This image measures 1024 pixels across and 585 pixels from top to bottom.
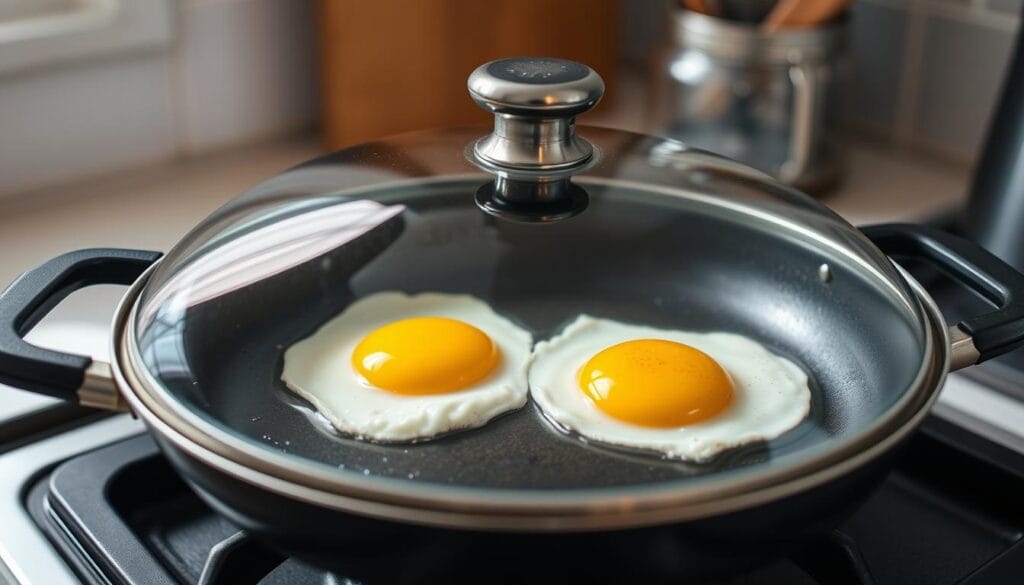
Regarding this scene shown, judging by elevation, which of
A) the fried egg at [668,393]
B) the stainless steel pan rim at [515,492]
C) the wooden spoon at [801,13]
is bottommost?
the fried egg at [668,393]

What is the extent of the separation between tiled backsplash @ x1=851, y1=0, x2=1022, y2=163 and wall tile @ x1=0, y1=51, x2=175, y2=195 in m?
0.79

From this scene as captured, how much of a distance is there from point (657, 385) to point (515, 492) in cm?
21

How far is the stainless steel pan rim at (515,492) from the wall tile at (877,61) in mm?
881

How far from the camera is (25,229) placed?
47.1 inches

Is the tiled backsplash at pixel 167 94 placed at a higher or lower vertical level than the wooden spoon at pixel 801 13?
lower

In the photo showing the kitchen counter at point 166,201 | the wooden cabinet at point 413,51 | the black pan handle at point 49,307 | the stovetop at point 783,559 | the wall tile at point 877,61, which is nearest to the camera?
the black pan handle at point 49,307

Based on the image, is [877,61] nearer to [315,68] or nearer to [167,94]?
[315,68]

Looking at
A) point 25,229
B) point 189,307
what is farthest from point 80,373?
point 25,229

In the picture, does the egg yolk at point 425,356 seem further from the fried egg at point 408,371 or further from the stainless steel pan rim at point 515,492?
the stainless steel pan rim at point 515,492


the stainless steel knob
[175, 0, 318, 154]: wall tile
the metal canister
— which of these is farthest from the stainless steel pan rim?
[175, 0, 318, 154]: wall tile

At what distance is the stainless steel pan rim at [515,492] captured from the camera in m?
0.52

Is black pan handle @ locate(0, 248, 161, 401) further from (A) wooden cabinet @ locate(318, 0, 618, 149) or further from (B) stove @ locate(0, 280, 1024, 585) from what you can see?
(A) wooden cabinet @ locate(318, 0, 618, 149)

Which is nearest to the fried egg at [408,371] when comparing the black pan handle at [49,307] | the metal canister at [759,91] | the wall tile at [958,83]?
the black pan handle at [49,307]

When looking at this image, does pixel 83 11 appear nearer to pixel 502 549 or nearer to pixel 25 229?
pixel 25 229
